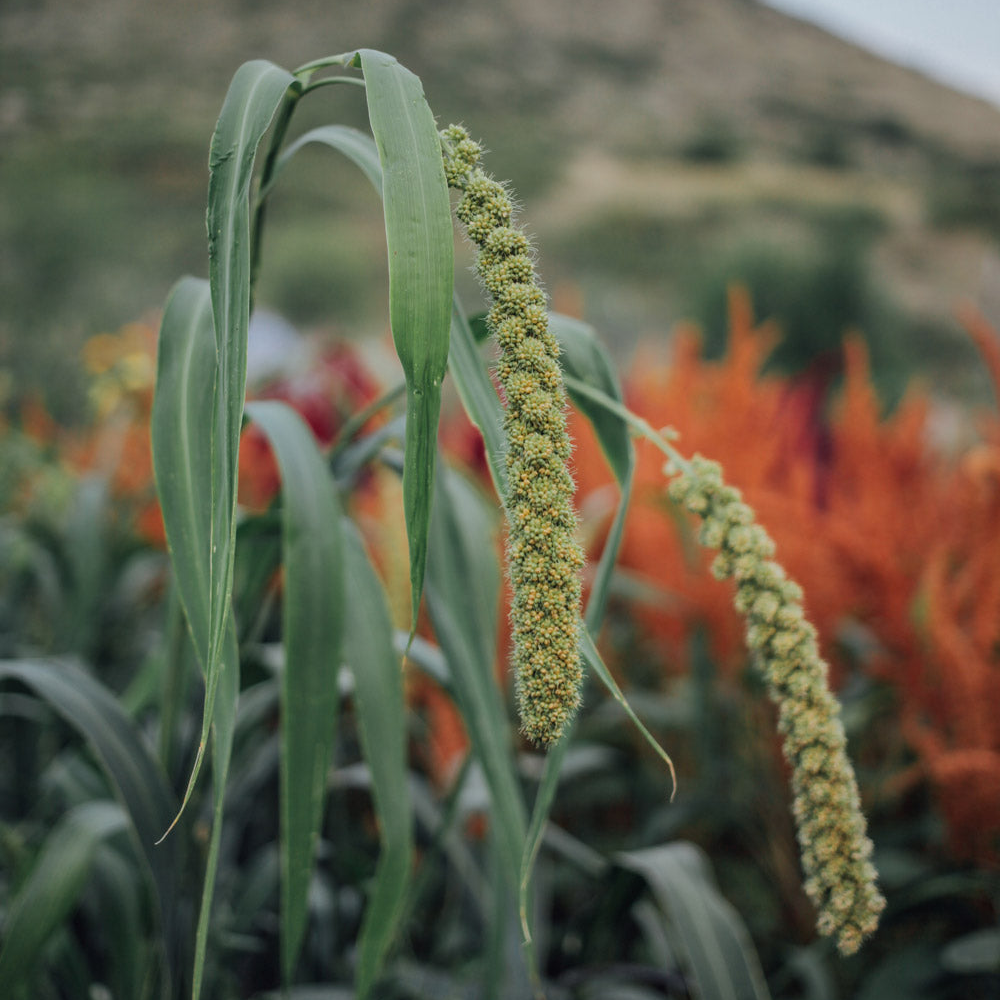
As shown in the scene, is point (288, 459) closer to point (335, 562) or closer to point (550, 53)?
point (335, 562)

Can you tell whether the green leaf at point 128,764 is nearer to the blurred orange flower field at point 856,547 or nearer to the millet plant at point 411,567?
the millet plant at point 411,567

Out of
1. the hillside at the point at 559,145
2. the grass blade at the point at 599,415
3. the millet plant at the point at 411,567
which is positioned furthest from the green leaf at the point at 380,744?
the hillside at the point at 559,145

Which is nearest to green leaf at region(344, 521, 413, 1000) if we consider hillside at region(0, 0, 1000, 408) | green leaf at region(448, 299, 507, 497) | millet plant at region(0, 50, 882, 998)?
millet plant at region(0, 50, 882, 998)

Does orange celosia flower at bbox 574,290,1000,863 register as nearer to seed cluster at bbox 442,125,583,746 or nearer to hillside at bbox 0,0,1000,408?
seed cluster at bbox 442,125,583,746

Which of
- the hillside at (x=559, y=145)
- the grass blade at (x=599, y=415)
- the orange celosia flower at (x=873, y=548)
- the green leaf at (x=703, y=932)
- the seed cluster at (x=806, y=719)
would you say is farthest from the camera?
the hillside at (x=559, y=145)

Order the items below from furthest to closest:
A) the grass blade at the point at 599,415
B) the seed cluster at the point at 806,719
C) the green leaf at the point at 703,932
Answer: the green leaf at the point at 703,932, the grass blade at the point at 599,415, the seed cluster at the point at 806,719

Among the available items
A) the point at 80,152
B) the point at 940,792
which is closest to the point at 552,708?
the point at 940,792

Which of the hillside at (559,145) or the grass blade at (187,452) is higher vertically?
the hillside at (559,145)

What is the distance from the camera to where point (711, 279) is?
7.38m

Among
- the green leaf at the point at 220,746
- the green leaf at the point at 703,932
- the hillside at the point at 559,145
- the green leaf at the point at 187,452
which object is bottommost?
the green leaf at the point at 703,932

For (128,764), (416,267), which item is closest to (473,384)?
(416,267)

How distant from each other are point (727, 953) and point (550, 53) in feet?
101

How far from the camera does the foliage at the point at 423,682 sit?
1.66 ft

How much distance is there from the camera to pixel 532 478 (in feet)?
1.26
